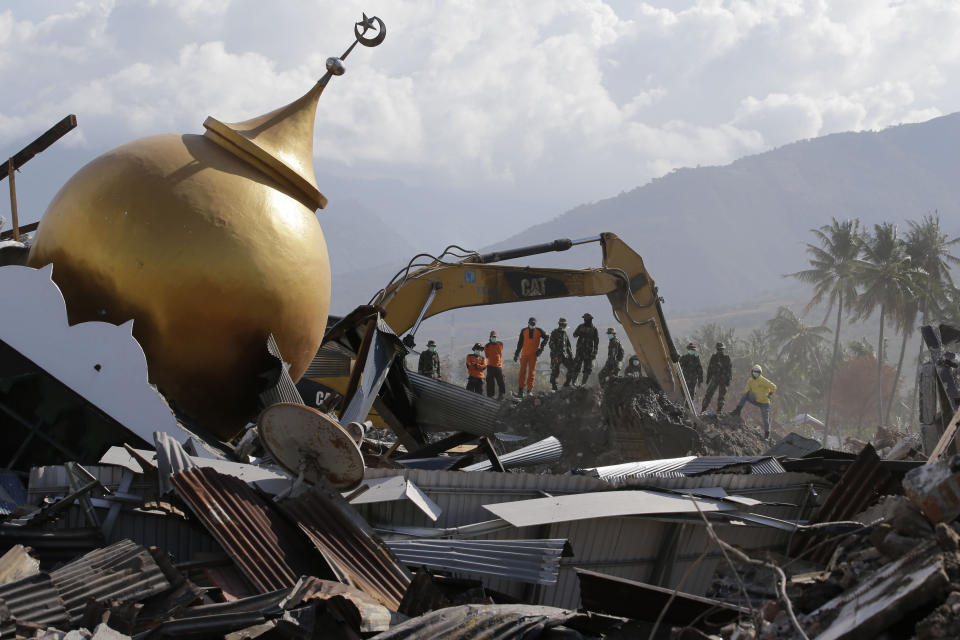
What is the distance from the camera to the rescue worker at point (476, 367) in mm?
21500

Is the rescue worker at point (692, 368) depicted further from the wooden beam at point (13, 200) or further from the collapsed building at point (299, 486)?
the wooden beam at point (13, 200)

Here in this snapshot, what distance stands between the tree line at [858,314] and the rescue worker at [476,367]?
29897mm

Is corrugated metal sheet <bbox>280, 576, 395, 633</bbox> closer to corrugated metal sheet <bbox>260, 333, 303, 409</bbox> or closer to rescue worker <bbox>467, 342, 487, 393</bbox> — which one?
corrugated metal sheet <bbox>260, 333, 303, 409</bbox>

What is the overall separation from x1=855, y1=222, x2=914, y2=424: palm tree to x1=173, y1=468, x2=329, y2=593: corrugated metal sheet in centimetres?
→ 5108

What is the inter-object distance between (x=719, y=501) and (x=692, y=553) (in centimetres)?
53

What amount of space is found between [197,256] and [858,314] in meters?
54.4

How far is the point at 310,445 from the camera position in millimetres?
6582

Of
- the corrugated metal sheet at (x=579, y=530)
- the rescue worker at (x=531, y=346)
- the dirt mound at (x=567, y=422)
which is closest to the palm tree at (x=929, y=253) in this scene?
the rescue worker at (x=531, y=346)

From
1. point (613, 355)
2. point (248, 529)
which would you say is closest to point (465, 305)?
point (613, 355)

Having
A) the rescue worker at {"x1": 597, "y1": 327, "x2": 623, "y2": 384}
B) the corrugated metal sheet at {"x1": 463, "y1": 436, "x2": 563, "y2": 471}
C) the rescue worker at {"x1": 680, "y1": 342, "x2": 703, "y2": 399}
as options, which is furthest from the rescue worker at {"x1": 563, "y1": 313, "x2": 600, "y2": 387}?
the corrugated metal sheet at {"x1": 463, "y1": 436, "x2": 563, "y2": 471}

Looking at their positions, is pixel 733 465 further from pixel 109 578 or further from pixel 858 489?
pixel 109 578

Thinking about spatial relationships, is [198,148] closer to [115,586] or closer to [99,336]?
[99,336]

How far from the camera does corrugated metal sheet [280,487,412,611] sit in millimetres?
5746

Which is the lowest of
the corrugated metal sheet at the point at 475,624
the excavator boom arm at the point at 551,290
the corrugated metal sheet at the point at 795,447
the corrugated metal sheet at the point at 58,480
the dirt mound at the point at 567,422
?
the dirt mound at the point at 567,422
